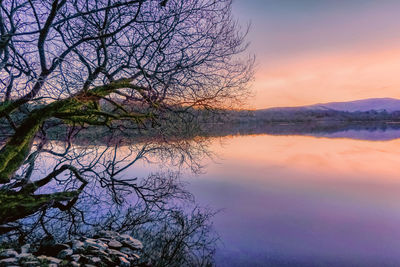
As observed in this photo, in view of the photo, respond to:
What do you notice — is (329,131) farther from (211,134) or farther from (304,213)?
(304,213)

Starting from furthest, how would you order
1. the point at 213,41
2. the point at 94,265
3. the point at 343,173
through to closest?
the point at 343,173
the point at 213,41
the point at 94,265

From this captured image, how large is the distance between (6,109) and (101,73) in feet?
8.04

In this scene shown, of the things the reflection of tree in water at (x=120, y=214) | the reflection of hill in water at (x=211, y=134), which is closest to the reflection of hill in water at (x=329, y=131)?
the reflection of hill in water at (x=211, y=134)

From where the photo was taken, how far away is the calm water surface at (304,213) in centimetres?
401

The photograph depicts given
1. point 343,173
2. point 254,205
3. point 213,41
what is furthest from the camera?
point 343,173

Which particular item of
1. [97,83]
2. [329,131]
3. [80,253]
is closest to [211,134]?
[97,83]

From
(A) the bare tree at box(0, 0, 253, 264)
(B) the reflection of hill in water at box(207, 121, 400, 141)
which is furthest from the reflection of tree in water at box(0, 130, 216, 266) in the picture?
(B) the reflection of hill in water at box(207, 121, 400, 141)

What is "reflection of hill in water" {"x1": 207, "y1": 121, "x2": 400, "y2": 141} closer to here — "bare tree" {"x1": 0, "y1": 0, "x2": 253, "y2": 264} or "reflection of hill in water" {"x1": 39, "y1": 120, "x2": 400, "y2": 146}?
"reflection of hill in water" {"x1": 39, "y1": 120, "x2": 400, "y2": 146}

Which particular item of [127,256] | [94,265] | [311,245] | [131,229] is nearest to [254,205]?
[311,245]

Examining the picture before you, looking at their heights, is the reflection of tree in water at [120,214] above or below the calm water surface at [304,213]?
above

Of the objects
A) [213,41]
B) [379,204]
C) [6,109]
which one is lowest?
[379,204]

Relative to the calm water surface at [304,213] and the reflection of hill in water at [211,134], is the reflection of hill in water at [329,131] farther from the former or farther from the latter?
the calm water surface at [304,213]

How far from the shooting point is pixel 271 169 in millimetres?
11320

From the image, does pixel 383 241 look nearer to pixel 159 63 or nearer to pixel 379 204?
pixel 379 204
